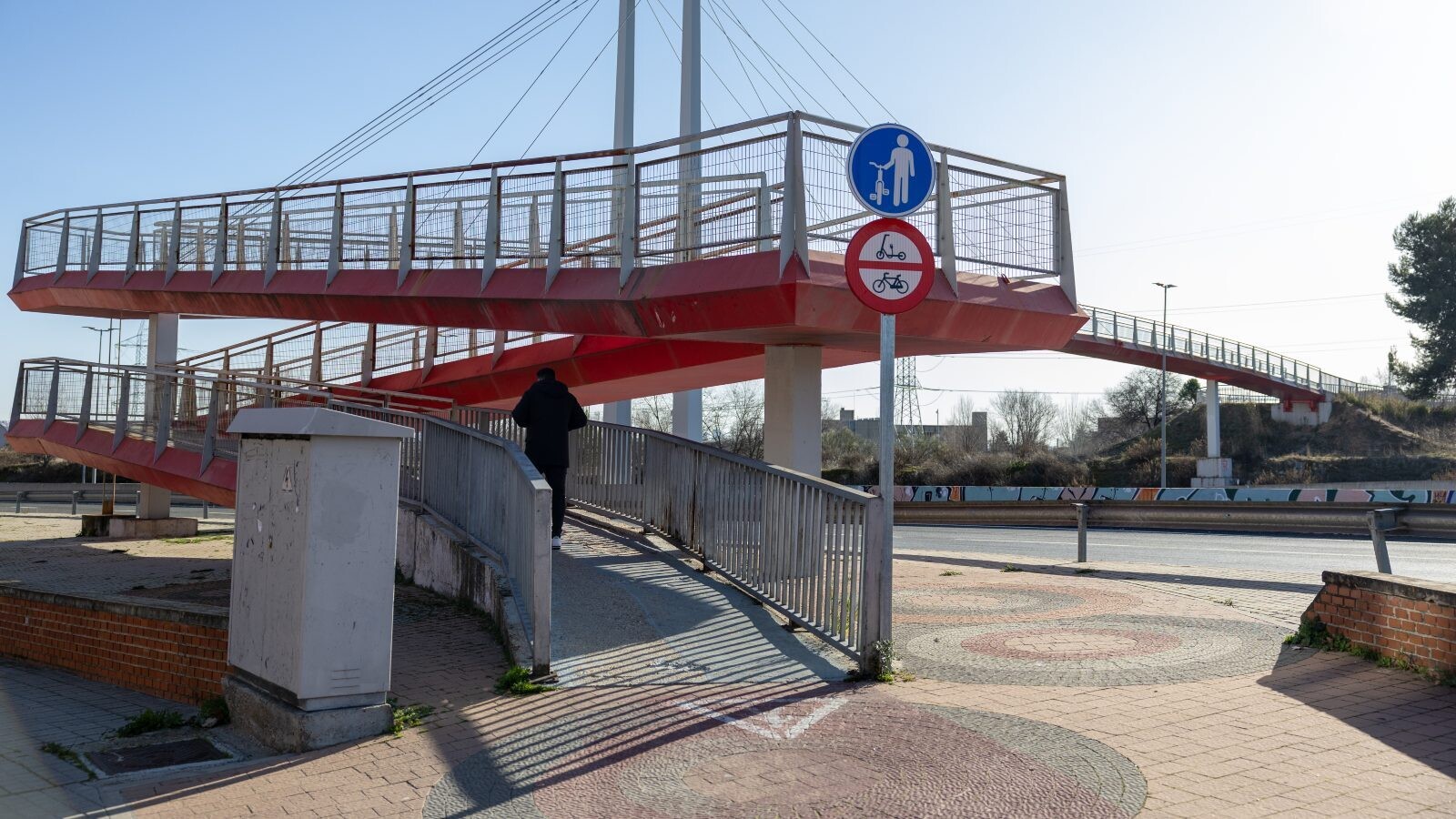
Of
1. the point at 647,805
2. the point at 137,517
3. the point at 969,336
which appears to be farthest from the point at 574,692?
the point at 137,517

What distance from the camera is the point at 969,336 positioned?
11.1 m

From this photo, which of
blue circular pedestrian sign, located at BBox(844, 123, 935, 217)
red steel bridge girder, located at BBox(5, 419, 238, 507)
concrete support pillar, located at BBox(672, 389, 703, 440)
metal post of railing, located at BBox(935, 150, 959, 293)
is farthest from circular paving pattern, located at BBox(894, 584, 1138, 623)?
concrete support pillar, located at BBox(672, 389, 703, 440)

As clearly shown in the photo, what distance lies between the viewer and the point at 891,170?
7.00m

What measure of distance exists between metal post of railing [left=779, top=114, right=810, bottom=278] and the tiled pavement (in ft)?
11.7

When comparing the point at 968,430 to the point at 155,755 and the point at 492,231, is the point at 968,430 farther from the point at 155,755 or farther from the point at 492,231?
the point at 155,755

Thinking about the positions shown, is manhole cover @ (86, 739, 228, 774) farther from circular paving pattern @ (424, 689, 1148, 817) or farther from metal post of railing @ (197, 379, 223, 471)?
metal post of railing @ (197, 379, 223, 471)

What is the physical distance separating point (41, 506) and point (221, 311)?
23659 millimetres

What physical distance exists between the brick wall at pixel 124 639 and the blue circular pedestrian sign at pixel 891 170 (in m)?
5.01

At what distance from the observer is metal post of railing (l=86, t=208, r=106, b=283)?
2006 cm

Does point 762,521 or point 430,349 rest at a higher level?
point 430,349

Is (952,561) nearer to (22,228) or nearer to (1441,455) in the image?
(22,228)

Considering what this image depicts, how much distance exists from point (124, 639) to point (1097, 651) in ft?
23.2

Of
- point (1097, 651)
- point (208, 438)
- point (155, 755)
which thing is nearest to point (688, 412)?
point (208, 438)

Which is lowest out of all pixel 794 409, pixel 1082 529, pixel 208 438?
pixel 1082 529
